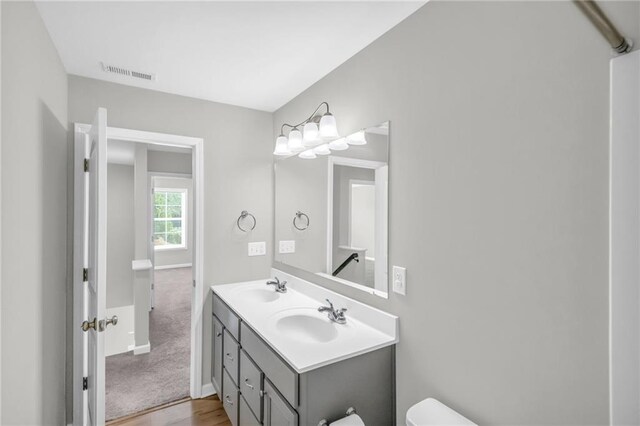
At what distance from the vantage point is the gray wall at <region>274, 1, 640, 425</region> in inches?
33.8

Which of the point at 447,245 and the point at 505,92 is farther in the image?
the point at 447,245

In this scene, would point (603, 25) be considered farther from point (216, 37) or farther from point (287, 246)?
point (287, 246)

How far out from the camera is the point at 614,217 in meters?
0.78

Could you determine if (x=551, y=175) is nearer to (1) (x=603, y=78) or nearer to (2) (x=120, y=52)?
(1) (x=603, y=78)

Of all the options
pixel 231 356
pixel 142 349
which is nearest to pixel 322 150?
pixel 231 356

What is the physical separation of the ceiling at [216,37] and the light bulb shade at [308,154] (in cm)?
48

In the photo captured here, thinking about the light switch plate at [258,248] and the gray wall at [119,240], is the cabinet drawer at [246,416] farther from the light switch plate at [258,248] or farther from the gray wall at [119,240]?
the gray wall at [119,240]

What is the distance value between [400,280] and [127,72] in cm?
217

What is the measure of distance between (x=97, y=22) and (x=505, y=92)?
1907mm

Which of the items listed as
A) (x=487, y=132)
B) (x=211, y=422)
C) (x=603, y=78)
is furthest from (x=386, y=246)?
(x=211, y=422)

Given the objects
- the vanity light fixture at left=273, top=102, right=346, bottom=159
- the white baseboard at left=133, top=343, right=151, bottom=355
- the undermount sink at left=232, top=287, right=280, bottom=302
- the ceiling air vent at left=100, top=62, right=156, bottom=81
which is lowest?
the white baseboard at left=133, top=343, right=151, bottom=355

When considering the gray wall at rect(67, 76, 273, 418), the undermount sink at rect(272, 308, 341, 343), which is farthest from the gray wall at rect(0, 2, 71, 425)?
the undermount sink at rect(272, 308, 341, 343)

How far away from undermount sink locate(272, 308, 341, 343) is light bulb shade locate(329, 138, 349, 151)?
3.44ft

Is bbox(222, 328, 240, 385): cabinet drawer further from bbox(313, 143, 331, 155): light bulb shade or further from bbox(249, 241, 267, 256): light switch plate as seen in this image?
bbox(313, 143, 331, 155): light bulb shade
